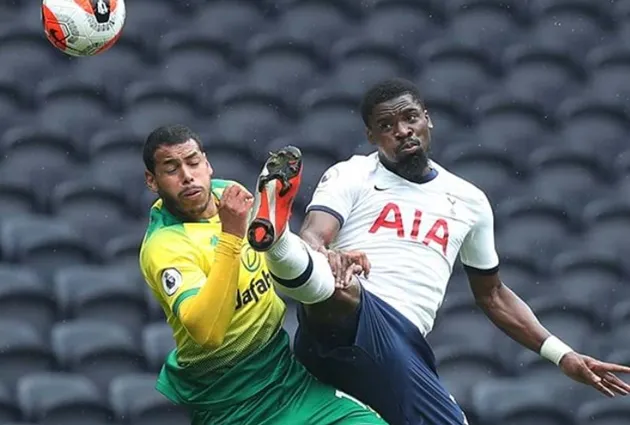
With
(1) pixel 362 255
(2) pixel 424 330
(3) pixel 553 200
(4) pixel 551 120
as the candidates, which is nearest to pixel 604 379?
(2) pixel 424 330

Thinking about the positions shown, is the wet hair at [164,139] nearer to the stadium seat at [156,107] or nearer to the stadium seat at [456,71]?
the stadium seat at [156,107]

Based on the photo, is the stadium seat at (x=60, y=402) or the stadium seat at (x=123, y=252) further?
the stadium seat at (x=123, y=252)

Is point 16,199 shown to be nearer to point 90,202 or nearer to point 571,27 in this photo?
point 90,202

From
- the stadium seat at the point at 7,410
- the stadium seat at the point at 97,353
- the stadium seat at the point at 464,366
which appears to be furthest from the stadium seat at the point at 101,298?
the stadium seat at the point at 464,366

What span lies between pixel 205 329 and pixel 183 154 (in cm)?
61

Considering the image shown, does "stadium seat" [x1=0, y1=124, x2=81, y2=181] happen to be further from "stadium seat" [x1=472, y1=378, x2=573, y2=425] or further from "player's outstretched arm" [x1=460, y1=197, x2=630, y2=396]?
"player's outstretched arm" [x1=460, y1=197, x2=630, y2=396]

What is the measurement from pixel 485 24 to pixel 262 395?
17.0ft

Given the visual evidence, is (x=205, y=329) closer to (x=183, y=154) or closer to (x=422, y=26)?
(x=183, y=154)

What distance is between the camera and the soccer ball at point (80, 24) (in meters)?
5.77

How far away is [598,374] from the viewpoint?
5672mm

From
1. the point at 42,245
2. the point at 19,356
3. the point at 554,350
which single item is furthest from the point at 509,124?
the point at 554,350

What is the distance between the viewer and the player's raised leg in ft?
16.0

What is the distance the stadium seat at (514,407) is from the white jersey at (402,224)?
1.91m

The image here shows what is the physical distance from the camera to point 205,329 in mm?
5102
